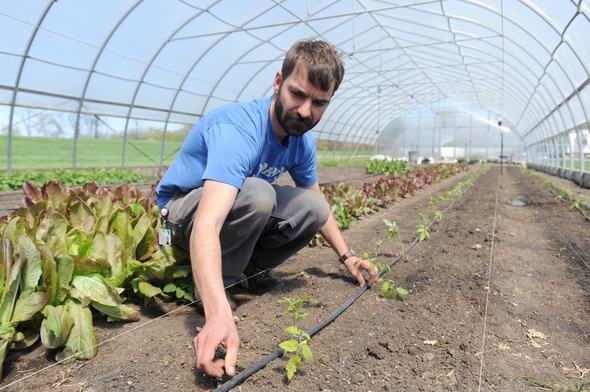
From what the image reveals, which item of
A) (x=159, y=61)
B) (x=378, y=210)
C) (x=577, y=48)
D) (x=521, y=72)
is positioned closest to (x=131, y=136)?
(x=159, y=61)

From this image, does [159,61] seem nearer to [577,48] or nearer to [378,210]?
[378,210]

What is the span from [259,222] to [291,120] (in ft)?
1.70

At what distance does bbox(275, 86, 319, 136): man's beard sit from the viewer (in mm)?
2004

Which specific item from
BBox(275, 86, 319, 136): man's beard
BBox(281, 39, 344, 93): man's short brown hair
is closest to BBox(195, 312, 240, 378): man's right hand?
BBox(275, 86, 319, 136): man's beard

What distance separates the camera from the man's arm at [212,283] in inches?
55.0

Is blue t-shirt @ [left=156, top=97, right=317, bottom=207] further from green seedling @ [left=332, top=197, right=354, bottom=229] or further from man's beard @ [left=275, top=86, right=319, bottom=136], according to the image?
green seedling @ [left=332, top=197, right=354, bottom=229]

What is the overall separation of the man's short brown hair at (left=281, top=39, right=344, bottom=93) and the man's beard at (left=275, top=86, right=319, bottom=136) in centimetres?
13

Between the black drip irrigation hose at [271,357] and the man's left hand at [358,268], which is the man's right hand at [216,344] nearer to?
the black drip irrigation hose at [271,357]

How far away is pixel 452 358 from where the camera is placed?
1870 mm

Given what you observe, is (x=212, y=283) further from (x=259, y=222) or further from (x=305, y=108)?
(x=305, y=108)

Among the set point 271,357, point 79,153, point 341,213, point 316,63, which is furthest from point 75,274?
point 79,153

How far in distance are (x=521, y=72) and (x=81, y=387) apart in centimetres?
1793

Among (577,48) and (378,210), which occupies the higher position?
(577,48)

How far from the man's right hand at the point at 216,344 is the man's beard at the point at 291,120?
0.94m
